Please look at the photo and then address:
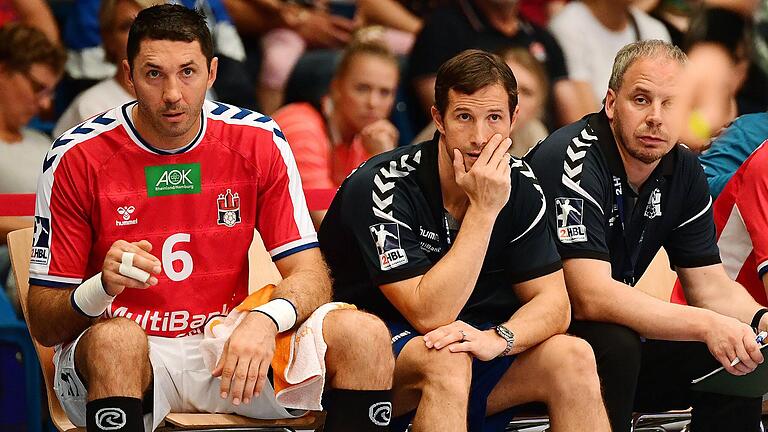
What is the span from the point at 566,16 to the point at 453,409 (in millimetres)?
3934

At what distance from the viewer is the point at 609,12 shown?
7336mm

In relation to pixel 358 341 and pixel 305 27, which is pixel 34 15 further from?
pixel 358 341

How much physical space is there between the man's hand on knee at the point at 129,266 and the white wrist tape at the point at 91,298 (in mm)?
72

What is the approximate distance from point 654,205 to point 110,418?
6.91 ft

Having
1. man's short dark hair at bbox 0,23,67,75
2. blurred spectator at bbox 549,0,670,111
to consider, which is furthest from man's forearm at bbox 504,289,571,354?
blurred spectator at bbox 549,0,670,111

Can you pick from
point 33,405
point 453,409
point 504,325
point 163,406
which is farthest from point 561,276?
point 33,405

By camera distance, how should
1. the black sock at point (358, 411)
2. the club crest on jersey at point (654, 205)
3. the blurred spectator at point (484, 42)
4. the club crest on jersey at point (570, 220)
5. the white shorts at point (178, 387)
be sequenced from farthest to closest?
the blurred spectator at point (484, 42) → the club crest on jersey at point (654, 205) → the club crest on jersey at point (570, 220) → the white shorts at point (178, 387) → the black sock at point (358, 411)

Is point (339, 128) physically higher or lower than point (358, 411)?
higher

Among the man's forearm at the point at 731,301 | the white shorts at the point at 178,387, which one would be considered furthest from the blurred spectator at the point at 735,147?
the white shorts at the point at 178,387

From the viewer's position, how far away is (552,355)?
4.12m

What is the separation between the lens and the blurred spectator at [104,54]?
20.8ft

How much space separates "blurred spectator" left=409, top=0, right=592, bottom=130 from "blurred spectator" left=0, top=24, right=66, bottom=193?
1.87 m

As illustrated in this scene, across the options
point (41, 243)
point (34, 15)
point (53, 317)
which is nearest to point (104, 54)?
point (34, 15)

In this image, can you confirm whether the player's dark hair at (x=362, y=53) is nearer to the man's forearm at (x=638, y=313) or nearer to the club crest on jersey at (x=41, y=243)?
the man's forearm at (x=638, y=313)
